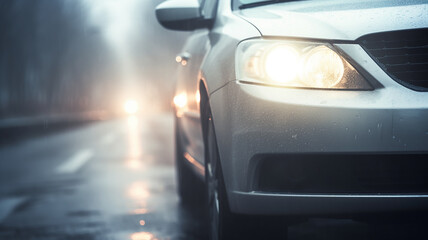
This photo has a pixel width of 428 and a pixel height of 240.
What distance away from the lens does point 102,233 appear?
491cm

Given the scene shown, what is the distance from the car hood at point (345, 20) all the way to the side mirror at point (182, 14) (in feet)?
2.64

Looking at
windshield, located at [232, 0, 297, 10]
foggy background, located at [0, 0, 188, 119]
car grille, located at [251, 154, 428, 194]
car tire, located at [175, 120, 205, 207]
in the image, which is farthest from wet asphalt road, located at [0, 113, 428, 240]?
foggy background, located at [0, 0, 188, 119]

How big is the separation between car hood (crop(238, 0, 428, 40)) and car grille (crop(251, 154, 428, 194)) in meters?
0.54

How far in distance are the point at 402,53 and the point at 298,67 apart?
1.46 feet

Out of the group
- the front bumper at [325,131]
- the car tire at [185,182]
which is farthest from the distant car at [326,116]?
the car tire at [185,182]

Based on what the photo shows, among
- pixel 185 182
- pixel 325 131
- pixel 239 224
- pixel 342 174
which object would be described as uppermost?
pixel 325 131

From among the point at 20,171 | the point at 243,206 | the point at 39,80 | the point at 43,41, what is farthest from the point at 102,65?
the point at 243,206

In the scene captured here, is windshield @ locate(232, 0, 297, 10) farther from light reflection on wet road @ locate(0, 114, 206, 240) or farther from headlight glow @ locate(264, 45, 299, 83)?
light reflection on wet road @ locate(0, 114, 206, 240)

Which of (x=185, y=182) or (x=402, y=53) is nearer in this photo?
(x=402, y=53)

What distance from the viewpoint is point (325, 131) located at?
2.97 meters

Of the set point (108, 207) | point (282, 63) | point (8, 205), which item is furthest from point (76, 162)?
point (282, 63)

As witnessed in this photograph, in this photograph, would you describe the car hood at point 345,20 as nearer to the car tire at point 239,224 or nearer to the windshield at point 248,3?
the windshield at point 248,3

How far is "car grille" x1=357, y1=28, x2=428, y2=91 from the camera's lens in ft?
10.0

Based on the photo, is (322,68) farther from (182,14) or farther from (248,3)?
(182,14)
